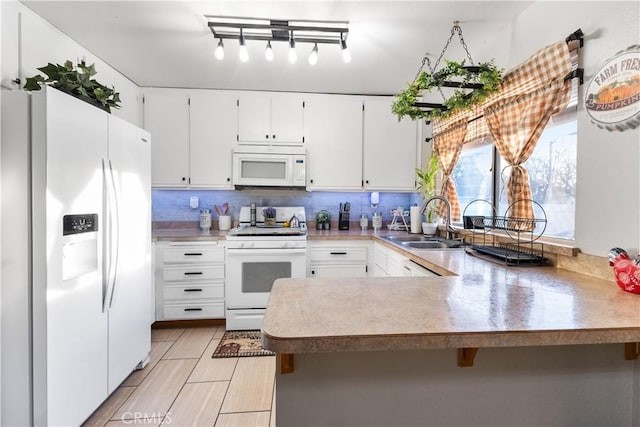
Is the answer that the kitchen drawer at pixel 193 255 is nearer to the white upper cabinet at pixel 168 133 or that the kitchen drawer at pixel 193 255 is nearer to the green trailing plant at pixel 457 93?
the white upper cabinet at pixel 168 133

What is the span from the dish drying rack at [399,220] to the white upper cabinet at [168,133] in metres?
2.27

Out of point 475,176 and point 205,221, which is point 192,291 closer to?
point 205,221

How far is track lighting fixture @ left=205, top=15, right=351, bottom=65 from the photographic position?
1.95 m

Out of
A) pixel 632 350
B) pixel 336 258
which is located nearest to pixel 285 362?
pixel 632 350

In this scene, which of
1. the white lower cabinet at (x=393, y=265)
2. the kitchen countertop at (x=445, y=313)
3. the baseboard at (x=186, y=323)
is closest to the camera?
the kitchen countertop at (x=445, y=313)

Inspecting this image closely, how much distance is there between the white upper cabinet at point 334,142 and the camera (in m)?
3.23

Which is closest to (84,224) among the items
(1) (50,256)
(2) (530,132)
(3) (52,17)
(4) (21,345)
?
(1) (50,256)

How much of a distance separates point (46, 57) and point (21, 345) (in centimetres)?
176

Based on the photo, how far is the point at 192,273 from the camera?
9.43 ft

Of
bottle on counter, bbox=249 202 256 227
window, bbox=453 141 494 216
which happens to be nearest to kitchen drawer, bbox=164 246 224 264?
bottle on counter, bbox=249 202 256 227

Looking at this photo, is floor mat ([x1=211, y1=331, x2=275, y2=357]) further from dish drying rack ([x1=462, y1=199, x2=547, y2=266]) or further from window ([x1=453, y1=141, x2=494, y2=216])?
window ([x1=453, y1=141, x2=494, y2=216])

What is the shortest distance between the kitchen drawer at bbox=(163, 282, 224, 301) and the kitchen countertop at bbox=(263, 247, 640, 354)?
6.29 feet

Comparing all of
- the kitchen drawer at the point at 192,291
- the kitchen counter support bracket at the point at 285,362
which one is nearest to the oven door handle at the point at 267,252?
the kitchen drawer at the point at 192,291

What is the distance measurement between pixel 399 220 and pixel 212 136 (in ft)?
7.45
